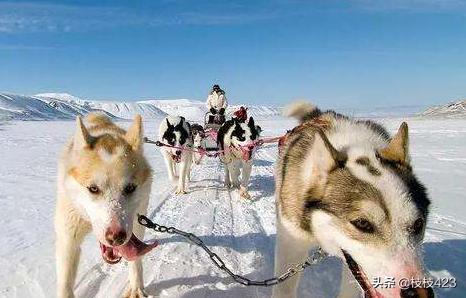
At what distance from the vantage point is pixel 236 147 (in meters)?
7.20

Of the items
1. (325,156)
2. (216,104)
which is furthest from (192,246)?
(216,104)

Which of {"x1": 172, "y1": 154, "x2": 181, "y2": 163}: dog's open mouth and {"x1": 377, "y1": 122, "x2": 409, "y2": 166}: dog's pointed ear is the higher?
{"x1": 377, "y1": 122, "x2": 409, "y2": 166}: dog's pointed ear

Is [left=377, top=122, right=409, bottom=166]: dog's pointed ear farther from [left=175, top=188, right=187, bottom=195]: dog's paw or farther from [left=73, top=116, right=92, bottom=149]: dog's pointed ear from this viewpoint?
[left=175, top=188, right=187, bottom=195]: dog's paw

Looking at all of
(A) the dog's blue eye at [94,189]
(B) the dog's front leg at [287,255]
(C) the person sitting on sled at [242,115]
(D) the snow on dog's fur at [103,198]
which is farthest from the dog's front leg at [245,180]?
(A) the dog's blue eye at [94,189]

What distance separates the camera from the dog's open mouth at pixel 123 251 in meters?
2.46

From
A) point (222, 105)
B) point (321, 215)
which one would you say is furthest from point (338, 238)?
point (222, 105)

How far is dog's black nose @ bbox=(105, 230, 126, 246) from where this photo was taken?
89.1 inches

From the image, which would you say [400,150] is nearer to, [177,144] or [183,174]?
[183,174]

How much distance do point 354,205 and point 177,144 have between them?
19.0ft

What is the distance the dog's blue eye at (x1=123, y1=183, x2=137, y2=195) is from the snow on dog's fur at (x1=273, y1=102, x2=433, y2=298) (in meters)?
0.86

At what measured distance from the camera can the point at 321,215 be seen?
2213 millimetres

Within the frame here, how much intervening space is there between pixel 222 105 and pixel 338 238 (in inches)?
308

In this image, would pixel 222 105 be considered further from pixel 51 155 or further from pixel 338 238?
pixel 338 238

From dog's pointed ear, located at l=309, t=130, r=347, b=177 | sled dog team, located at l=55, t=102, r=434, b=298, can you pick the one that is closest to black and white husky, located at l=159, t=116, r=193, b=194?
sled dog team, located at l=55, t=102, r=434, b=298
